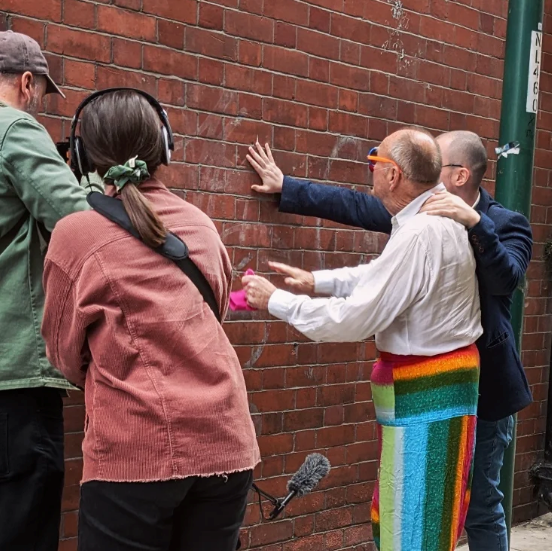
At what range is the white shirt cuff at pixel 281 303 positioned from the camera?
3.44m

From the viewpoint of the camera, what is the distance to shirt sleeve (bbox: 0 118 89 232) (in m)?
2.94

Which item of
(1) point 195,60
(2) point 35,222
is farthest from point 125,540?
(1) point 195,60

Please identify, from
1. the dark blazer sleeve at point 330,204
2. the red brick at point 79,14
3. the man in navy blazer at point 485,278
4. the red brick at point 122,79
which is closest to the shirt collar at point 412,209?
the man in navy blazer at point 485,278

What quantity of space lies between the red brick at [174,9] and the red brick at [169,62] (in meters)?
0.15

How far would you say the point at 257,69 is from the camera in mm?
4418

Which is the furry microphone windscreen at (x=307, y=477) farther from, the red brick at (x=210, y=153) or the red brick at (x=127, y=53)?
the red brick at (x=127, y=53)

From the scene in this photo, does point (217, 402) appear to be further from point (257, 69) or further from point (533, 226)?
point (533, 226)

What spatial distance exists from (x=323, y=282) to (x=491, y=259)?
0.66m

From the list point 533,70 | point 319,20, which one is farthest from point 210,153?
point 533,70

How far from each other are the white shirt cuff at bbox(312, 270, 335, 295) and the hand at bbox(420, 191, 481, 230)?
514 mm

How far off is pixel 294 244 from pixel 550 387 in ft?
8.28

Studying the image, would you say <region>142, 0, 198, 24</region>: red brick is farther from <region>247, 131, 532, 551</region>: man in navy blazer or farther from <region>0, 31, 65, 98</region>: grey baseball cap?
<region>0, 31, 65, 98</region>: grey baseball cap

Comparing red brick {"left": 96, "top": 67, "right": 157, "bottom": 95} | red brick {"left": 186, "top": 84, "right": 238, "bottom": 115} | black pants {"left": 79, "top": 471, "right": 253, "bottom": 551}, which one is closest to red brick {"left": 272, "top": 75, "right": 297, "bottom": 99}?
red brick {"left": 186, "top": 84, "right": 238, "bottom": 115}

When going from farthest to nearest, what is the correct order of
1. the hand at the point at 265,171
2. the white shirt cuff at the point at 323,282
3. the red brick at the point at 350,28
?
the red brick at the point at 350,28 < the hand at the point at 265,171 < the white shirt cuff at the point at 323,282
